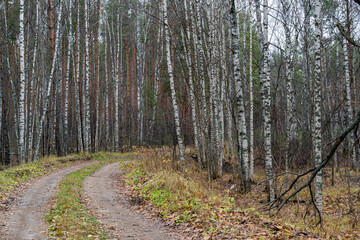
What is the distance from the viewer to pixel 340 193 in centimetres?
1113

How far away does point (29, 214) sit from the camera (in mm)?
7039

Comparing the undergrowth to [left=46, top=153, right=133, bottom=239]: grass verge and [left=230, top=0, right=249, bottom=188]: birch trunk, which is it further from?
[left=46, top=153, right=133, bottom=239]: grass verge

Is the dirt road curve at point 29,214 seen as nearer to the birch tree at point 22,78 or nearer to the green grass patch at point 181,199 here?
the green grass patch at point 181,199

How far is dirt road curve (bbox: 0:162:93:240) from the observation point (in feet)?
18.4

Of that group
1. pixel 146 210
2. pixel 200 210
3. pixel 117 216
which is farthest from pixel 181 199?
pixel 117 216

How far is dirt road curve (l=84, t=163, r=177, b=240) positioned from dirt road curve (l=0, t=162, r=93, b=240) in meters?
1.23

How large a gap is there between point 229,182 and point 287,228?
6.97 m

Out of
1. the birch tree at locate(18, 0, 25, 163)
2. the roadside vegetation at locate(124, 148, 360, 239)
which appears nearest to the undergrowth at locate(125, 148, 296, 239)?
the roadside vegetation at locate(124, 148, 360, 239)

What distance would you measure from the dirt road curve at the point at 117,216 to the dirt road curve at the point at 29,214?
4.04 ft

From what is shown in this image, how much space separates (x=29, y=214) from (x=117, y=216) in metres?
2.14

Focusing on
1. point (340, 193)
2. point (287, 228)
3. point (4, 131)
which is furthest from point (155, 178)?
point (4, 131)

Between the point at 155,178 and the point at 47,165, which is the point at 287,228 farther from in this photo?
the point at 47,165

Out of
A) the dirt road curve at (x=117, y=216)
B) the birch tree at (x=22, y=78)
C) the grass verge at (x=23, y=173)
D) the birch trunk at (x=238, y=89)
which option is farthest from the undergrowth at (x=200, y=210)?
the birch tree at (x=22, y=78)

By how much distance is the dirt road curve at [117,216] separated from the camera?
6.07m
